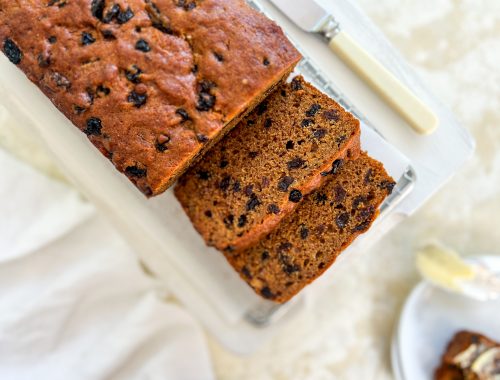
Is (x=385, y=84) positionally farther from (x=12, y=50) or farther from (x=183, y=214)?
(x=12, y=50)

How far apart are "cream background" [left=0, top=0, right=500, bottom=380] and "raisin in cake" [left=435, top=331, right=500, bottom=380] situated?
32 cm

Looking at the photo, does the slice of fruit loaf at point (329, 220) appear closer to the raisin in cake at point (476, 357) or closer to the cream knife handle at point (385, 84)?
the cream knife handle at point (385, 84)

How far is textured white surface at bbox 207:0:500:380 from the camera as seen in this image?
98.2 inches

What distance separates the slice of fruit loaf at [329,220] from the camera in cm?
183

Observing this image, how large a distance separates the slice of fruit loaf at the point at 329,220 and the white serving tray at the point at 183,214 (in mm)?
154

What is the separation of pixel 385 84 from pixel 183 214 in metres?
0.93

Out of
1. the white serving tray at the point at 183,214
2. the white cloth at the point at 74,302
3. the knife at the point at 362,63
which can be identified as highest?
the knife at the point at 362,63

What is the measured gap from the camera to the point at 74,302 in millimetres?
2459

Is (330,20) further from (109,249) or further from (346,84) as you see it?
(109,249)

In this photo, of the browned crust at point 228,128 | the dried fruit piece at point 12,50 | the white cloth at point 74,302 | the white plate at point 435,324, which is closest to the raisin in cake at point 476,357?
the white plate at point 435,324

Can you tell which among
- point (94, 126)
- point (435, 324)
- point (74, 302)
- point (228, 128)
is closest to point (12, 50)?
point (94, 126)

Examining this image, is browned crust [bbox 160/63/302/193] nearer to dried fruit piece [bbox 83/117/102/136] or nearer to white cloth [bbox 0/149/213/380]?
dried fruit piece [bbox 83/117/102/136]

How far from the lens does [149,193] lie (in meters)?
1.72

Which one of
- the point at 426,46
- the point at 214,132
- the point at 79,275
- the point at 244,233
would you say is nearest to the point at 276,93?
the point at 214,132
